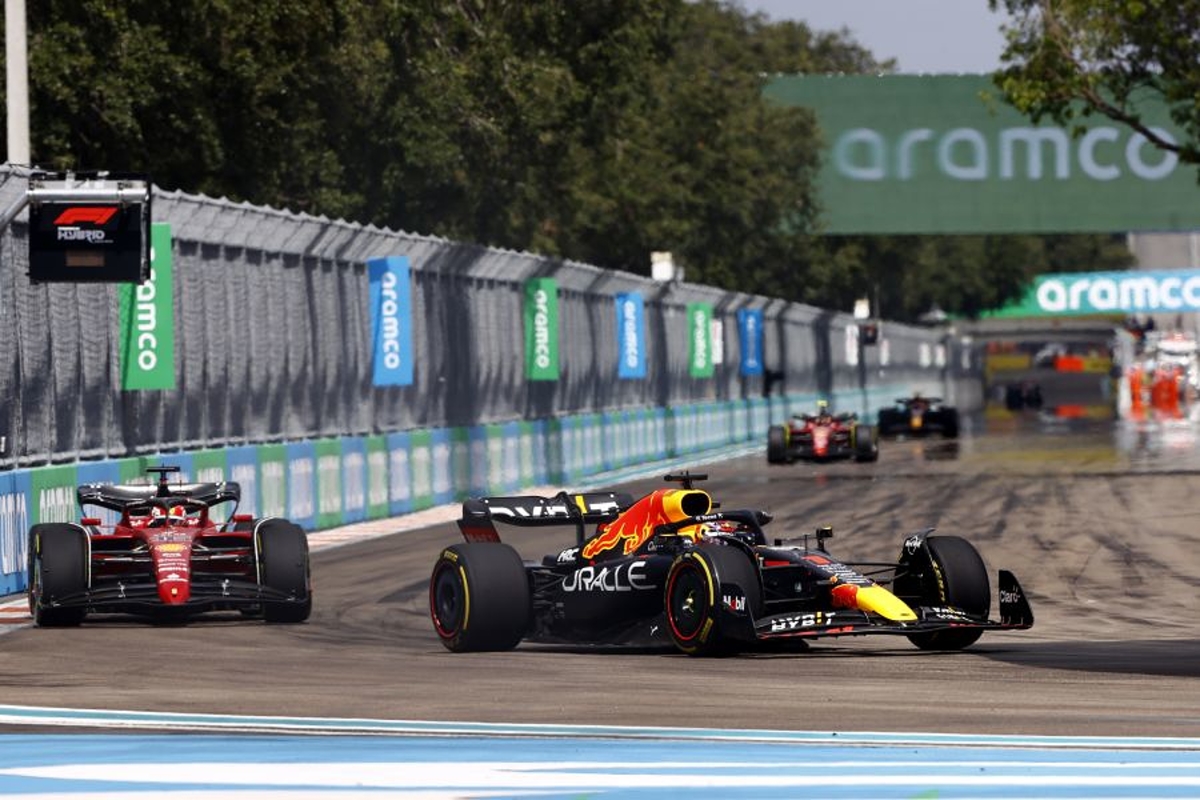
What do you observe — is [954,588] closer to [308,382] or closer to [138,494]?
[138,494]

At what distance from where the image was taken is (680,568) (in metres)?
13.3

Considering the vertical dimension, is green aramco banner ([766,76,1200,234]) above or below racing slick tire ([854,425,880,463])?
above

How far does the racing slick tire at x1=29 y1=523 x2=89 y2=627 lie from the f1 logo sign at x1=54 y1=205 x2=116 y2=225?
401cm

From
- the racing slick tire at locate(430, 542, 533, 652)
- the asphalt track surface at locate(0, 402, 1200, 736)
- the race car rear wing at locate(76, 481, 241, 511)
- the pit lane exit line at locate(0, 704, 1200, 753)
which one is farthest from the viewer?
the race car rear wing at locate(76, 481, 241, 511)

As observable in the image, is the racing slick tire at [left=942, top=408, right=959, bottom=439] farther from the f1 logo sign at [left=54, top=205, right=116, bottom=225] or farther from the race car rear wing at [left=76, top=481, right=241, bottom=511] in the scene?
the race car rear wing at [left=76, top=481, right=241, bottom=511]

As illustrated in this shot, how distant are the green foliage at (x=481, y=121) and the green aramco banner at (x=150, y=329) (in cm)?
1411

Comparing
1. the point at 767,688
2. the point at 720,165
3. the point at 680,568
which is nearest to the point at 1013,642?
the point at 680,568

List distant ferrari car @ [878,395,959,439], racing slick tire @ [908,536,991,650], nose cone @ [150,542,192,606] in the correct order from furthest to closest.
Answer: distant ferrari car @ [878,395,959,439]
nose cone @ [150,542,192,606]
racing slick tire @ [908,536,991,650]

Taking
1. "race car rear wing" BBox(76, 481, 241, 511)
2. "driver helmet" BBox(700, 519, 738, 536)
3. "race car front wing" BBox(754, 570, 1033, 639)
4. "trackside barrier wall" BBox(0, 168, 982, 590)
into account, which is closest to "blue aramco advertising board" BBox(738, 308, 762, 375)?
"trackside barrier wall" BBox(0, 168, 982, 590)

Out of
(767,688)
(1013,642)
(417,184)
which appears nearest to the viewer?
(767,688)

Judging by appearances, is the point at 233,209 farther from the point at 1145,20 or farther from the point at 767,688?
the point at 1145,20

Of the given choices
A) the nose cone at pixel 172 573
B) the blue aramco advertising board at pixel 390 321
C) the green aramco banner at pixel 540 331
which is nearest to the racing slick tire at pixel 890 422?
the green aramco banner at pixel 540 331

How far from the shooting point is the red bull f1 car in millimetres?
12984

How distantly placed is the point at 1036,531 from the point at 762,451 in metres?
30.0
